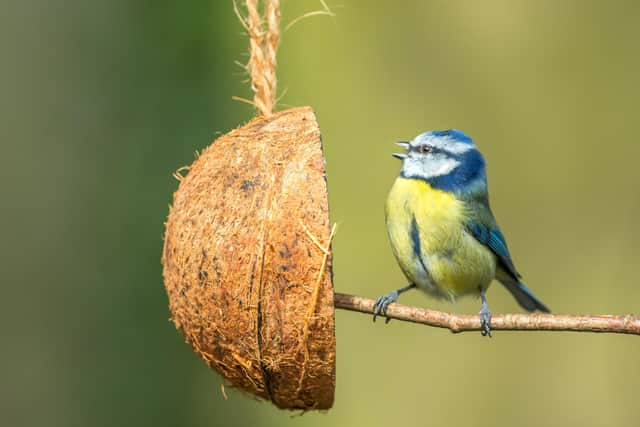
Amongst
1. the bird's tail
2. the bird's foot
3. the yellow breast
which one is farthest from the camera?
the bird's tail

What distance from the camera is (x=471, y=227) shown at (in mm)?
3332

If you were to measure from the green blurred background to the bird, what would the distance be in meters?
1.99

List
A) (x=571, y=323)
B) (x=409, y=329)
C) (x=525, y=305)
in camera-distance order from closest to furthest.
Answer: (x=571, y=323), (x=525, y=305), (x=409, y=329)

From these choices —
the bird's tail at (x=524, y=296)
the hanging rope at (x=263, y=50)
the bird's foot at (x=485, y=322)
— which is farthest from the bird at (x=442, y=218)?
the hanging rope at (x=263, y=50)

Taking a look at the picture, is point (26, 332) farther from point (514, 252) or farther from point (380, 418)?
point (514, 252)

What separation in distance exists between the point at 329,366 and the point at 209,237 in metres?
0.57

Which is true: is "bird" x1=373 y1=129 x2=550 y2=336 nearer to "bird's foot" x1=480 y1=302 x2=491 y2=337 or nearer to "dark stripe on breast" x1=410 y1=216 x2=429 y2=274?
"dark stripe on breast" x1=410 y1=216 x2=429 y2=274

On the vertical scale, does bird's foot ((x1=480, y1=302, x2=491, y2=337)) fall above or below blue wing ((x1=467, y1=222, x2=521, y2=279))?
below

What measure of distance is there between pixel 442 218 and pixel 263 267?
3.26 ft

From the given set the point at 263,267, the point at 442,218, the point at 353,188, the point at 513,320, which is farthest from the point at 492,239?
the point at 353,188

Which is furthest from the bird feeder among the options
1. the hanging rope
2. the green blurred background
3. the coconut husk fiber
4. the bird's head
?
the green blurred background

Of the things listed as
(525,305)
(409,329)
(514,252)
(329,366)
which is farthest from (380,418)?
(329,366)

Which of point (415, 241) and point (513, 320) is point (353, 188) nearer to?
point (415, 241)

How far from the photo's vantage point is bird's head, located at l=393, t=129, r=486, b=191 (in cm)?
329
